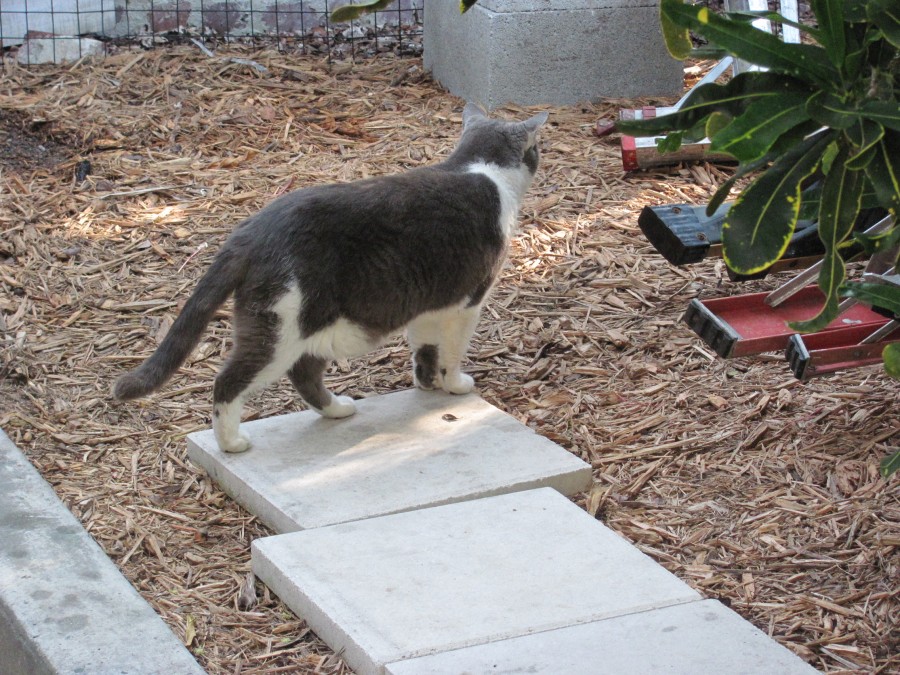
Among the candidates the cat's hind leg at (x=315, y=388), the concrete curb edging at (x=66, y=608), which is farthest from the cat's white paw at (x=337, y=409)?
the concrete curb edging at (x=66, y=608)

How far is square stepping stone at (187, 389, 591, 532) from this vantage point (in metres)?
3.66

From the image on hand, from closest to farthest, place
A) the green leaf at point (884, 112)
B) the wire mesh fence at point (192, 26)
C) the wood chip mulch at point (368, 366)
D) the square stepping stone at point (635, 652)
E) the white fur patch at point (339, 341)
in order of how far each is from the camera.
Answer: the green leaf at point (884, 112), the square stepping stone at point (635, 652), the wood chip mulch at point (368, 366), the white fur patch at point (339, 341), the wire mesh fence at point (192, 26)

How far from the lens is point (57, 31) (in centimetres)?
848

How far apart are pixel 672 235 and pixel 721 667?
1.71 metres

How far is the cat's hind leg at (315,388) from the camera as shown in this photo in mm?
4059

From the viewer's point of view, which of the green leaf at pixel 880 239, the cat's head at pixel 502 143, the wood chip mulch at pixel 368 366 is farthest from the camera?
the cat's head at pixel 502 143

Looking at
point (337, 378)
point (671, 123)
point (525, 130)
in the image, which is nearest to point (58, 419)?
point (337, 378)

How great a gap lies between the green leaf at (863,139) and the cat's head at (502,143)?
2.85m

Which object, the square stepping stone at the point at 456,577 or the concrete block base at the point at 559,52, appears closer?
the square stepping stone at the point at 456,577

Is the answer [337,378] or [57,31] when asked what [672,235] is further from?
[57,31]

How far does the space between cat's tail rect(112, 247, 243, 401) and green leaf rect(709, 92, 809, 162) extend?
235 centimetres

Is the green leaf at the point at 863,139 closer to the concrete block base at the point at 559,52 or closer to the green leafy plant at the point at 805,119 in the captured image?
the green leafy plant at the point at 805,119

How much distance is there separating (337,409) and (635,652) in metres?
1.73

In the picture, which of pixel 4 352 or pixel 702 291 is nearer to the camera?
pixel 4 352
